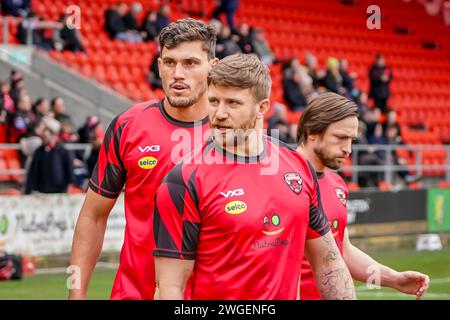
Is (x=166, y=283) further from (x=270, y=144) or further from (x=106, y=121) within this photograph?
(x=106, y=121)

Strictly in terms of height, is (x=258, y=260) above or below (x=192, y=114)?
below

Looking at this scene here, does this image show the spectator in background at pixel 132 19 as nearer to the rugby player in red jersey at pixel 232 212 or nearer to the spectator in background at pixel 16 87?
the spectator in background at pixel 16 87

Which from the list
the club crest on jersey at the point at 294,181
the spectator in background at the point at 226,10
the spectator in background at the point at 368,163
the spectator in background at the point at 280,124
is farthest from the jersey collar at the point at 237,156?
the spectator in background at the point at 226,10

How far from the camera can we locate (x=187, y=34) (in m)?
6.19

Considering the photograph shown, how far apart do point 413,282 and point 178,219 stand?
1.84 metres

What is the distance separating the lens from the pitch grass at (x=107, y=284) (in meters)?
13.8

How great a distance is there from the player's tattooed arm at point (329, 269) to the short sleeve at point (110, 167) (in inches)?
56.6

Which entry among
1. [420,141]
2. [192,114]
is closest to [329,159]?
[192,114]

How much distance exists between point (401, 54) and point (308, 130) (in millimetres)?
25454

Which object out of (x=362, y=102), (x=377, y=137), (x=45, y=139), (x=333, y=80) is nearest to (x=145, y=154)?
(x=45, y=139)

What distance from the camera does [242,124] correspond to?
4953mm

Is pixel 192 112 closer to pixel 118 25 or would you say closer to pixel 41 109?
pixel 41 109

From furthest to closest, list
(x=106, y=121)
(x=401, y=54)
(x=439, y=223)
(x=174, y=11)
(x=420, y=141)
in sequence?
(x=401, y=54) → (x=420, y=141) → (x=174, y=11) → (x=439, y=223) → (x=106, y=121)

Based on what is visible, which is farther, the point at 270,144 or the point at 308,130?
the point at 308,130
